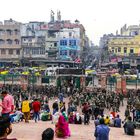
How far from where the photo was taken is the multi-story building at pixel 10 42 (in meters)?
69.8

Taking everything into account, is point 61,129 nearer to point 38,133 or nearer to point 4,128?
point 38,133

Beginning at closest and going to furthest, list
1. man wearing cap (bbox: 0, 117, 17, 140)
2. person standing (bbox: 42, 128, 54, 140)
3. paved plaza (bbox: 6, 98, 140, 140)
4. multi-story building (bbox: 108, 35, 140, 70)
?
man wearing cap (bbox: 0, 117, 17, 140)
person standing (bbox: 42, 128, 54, 140)
paved plaza (bbox: 6, 98, 140, 140)
multi-story building (bbox: 108, 35, 140, 70)

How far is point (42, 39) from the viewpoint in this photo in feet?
240

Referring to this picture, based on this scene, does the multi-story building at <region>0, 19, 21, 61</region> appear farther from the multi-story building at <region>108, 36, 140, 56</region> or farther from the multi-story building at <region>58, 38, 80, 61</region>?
the multi-story building at <region>108, 36, 140, 56</region>

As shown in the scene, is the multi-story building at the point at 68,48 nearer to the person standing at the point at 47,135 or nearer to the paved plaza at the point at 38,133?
the paved plaza at the point at 38,133

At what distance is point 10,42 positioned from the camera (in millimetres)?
70250

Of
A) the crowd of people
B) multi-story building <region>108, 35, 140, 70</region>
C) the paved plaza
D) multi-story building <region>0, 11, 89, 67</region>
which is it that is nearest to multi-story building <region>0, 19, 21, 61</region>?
multi-story building <region>0, 11, 89, 67</region>

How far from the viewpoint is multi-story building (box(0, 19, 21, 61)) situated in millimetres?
69812

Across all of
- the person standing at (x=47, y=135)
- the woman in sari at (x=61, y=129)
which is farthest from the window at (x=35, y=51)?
the person standing at (x=47, y=135)

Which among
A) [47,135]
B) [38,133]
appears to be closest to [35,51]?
[38,133]

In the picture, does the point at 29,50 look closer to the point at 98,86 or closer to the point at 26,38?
the point at 26,38

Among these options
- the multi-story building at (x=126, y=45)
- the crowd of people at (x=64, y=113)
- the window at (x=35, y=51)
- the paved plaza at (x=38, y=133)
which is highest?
the multi-story building at (x=126, y=45)

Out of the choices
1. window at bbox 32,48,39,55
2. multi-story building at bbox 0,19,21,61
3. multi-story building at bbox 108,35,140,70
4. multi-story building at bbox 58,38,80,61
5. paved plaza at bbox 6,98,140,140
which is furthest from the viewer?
multi-story building at bbox 58,38,80,61

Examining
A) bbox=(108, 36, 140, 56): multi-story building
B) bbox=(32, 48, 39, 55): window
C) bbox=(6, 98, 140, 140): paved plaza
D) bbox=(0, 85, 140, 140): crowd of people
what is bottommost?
bbox=(6, 98, 140, 140): paved plaza
